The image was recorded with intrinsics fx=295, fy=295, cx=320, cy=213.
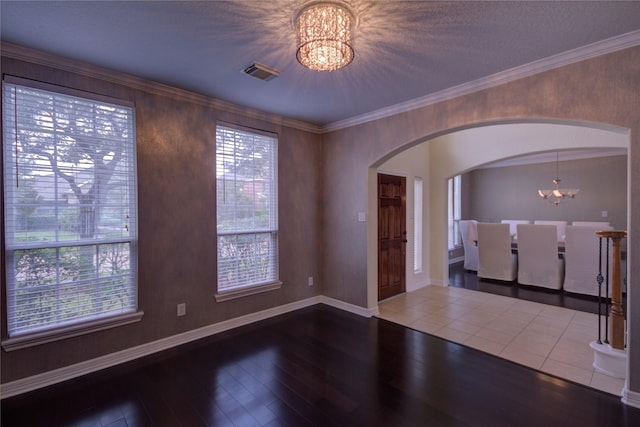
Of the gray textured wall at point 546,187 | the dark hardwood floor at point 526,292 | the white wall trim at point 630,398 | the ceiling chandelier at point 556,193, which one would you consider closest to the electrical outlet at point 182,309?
the white wall trim at point 630,398

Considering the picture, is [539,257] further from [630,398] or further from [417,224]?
[630,398]

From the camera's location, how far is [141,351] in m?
2.80

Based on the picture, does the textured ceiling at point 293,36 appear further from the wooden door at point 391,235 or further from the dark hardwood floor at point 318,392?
the dark hardwood floor at point 318,392

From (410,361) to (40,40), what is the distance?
12.7ft

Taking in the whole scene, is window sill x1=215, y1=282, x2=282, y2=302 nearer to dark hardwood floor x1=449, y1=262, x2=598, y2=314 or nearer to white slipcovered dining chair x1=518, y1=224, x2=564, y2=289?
dark hardwood floor x1=449, y1=262, x2=598, y2=314

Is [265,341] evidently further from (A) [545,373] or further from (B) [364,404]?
(A) [545,373]

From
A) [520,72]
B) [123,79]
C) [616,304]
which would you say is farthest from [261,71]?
[616,304]

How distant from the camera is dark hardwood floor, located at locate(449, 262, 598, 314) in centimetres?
423

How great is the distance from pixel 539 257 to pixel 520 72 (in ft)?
12.5

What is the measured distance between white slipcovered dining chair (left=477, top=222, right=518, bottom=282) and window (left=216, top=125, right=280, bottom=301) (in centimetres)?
404

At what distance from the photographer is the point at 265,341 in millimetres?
3117

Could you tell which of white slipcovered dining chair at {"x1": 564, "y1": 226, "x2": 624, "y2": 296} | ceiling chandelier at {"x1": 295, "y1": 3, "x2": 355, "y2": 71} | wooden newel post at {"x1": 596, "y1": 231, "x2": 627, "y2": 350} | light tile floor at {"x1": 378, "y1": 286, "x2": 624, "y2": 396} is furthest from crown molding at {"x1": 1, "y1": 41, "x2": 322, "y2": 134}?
white slipcovered dining chair at {"x1": 564, "y1": 226, "x2": 624, "y2": 296}

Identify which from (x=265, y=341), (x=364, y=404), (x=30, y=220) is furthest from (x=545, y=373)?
(x=30, y=220)

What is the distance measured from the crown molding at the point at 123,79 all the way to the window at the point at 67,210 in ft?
0.62
